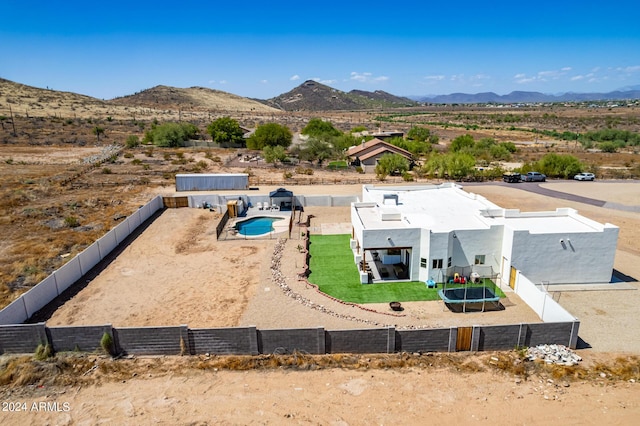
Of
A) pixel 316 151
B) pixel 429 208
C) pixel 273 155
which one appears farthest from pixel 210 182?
pixel 429 208

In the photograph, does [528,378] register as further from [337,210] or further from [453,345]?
[337,210]

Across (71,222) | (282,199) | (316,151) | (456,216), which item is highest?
(316,151)

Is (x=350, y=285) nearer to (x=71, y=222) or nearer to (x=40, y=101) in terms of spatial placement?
(x=71, y=222)

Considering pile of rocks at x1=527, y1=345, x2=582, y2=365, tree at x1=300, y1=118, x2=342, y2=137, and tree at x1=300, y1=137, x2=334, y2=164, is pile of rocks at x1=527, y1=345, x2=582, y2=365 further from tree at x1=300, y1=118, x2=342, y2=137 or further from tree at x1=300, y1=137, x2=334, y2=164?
tree at x1=300, y1=118, x2=342, y2=137

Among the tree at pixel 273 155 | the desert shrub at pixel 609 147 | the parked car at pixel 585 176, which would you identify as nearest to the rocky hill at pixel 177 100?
the tree at pixel 273 155

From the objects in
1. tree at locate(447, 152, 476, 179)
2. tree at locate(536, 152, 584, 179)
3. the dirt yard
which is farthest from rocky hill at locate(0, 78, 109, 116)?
tree at locate(536, 152, 584, 179)

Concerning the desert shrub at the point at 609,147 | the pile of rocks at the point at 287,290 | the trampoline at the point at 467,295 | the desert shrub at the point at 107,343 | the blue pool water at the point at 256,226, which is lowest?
the blue pool water at the point at 256,226

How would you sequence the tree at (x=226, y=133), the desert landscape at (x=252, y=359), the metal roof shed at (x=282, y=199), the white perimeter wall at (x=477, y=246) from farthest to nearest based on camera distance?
the tree at (x=226, y=133) < the metal roof shed at (x=282, y=199) < the white perimeter wall at (x=477, y=246) < the desert landscape at (x=252, y=359)

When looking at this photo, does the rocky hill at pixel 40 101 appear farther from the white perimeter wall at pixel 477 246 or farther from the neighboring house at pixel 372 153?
the white perimeter wall at pixel 477 246
